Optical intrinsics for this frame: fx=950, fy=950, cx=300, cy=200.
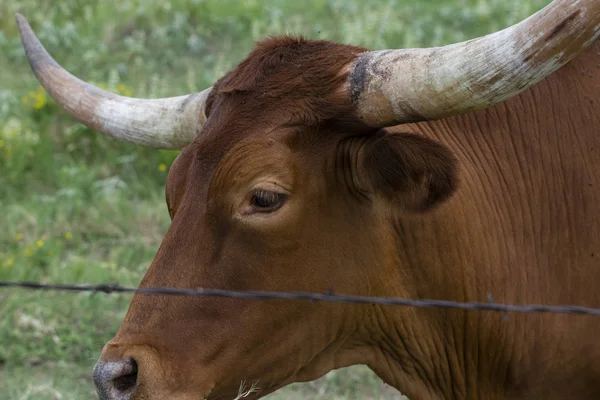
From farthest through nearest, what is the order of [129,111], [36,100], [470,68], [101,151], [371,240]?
[36,100] < [101,151] < [129,111] < [371,240] < [470,68]

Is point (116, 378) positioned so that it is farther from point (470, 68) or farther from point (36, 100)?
point (36, 100)

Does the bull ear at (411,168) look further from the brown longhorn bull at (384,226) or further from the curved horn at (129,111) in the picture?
the curved horn at (129,111)

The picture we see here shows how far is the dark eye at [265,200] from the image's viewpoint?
3312 millimetres

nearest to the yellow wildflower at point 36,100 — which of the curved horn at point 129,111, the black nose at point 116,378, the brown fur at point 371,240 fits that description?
the curved horn at point 129,111

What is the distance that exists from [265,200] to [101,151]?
5133mm

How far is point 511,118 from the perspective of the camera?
12.3 feet

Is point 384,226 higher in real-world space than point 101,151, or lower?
lower

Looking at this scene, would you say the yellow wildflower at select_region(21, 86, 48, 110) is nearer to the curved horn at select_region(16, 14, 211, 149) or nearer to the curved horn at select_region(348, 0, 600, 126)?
the curved horn at select_region(16, 14, 211, 149)

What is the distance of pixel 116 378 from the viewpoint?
10.6 feet

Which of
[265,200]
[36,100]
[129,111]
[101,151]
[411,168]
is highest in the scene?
[36,100]

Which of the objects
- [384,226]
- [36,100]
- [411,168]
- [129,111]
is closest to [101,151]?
[36,100]

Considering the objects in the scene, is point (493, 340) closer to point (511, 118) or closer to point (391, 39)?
point (511, 118)

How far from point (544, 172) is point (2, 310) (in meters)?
3.92

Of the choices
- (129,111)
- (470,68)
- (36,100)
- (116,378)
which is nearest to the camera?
(470,68)
